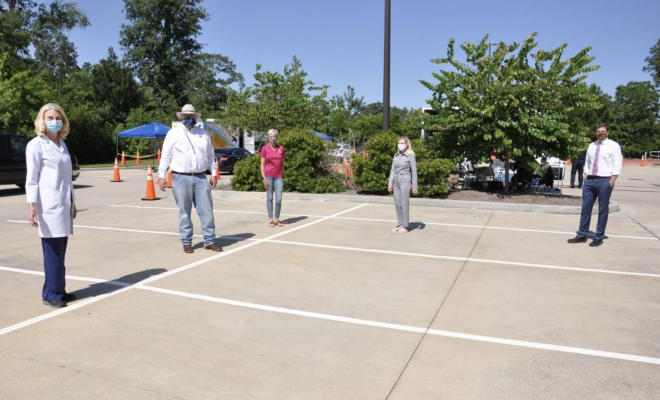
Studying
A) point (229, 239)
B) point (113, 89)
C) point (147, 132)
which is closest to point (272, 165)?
point (229, 239)

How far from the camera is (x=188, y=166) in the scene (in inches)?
285

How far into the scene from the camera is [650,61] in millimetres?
74312

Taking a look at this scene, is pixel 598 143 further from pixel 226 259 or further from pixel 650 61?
pixel 650 61

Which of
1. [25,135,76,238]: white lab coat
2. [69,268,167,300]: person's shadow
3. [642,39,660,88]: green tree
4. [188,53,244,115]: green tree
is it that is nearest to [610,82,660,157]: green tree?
[642,39,660,88]: green tree

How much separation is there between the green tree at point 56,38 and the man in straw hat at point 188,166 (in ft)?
167

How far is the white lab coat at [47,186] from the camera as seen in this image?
4742 mm

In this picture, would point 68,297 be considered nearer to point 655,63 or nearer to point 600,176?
point 600,176

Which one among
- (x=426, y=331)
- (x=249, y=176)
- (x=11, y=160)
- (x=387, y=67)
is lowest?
(x=426, y=331)

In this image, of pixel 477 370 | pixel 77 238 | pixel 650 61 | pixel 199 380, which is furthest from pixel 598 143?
pixel 650 61

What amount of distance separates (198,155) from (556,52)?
31.4 feet

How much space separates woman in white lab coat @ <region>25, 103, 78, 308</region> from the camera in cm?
476

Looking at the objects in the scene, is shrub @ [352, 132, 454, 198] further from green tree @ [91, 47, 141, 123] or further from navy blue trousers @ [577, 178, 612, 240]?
green tree @ [91, 47, 141, 123]

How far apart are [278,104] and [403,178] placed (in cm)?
1160

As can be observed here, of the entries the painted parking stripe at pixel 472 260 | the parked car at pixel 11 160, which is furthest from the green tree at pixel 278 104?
the painted parking stripe at pixel 472 260
